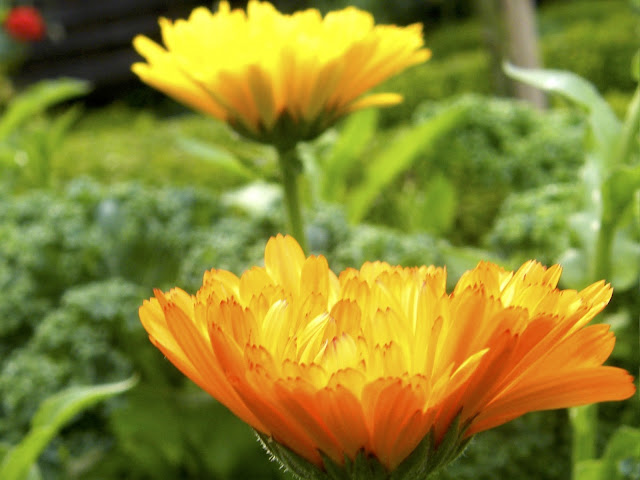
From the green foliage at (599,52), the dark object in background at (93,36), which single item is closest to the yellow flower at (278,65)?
the green foliage at (599,52)

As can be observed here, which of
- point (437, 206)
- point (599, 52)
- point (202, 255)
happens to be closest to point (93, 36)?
point (599, 52)

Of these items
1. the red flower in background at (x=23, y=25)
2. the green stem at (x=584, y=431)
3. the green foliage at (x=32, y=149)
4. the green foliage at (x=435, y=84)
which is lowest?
the green stem at (x=584, y=431)

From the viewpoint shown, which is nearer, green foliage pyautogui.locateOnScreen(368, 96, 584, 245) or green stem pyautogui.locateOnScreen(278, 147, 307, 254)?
green stem pyautogui.locateOnScreen(278, 147, 307, 254)

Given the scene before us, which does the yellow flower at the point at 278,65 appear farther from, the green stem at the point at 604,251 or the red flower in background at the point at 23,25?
the red flower in background at the point at 23,25

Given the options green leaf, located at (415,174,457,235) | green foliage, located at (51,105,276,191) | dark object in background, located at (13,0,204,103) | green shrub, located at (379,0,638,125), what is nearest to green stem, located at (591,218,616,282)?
green leaf, located at (415,174,457,235)

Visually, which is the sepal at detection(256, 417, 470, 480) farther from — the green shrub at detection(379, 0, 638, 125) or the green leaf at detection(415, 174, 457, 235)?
the green shrub at detection(379, 0, 638, 125)

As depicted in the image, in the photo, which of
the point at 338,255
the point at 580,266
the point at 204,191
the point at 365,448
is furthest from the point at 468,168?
the point at 365,448
